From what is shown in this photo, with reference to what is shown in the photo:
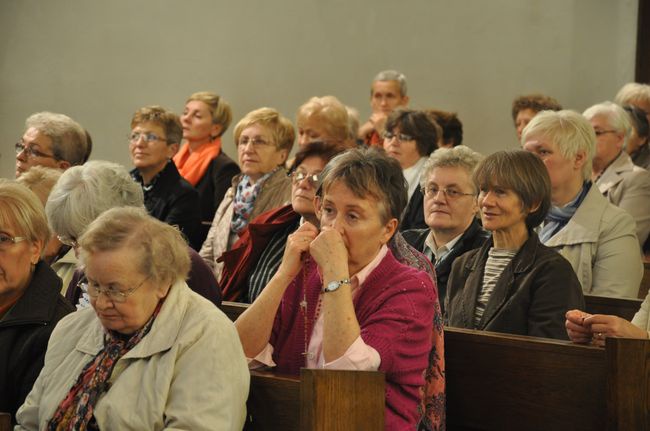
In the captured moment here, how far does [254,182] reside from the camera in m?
5.20

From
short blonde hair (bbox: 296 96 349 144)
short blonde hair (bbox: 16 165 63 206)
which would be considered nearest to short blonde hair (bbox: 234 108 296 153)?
short blonde hair (bbox: 296 96 349 144)

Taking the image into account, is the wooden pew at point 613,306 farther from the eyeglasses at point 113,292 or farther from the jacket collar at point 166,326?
the eyeglasses at point 113,292

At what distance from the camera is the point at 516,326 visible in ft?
10.7

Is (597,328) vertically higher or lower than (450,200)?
lower

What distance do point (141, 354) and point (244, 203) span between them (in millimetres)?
2577

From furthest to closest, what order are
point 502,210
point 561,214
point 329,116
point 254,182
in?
point 329,116 → point 254,182 → point 561,214 → point 502,210

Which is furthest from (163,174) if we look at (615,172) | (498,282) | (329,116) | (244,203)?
(498,282)

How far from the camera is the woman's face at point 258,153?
5160mm

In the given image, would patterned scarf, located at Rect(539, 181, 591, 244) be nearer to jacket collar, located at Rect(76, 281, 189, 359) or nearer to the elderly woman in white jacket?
the elderly woman in white jacket

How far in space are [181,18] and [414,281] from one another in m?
5.77

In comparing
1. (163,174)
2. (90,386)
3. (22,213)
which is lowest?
(90,386)

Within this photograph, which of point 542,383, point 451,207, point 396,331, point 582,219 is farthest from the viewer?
point 582,219

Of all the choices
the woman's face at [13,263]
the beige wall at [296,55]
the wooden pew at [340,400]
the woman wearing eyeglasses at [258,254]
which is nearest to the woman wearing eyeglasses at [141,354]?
the wooden pew at [340,400]

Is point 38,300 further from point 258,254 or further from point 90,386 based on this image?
point 258,254
